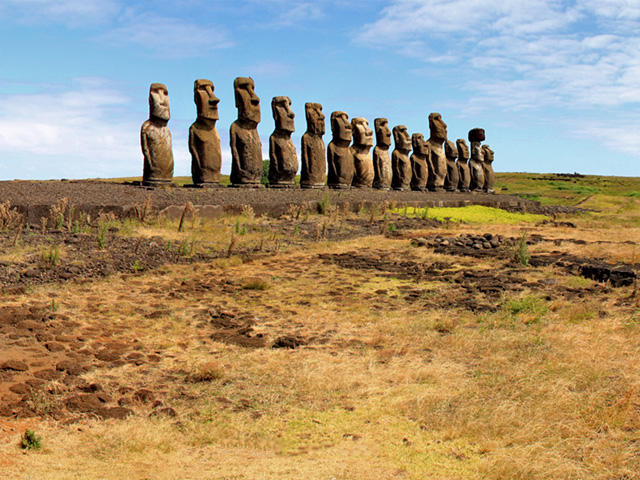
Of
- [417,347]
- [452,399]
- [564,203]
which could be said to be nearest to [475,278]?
[417,347]

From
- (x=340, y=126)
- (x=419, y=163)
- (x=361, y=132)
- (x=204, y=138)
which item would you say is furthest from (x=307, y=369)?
(x=419, y=163)

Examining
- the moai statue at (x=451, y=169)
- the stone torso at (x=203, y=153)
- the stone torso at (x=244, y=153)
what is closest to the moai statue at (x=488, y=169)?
the moai statue at (x=451, y=169)

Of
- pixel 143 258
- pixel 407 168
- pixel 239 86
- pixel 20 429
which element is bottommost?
pixel 20 429

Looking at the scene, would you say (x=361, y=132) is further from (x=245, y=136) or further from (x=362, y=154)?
(x=245, y=136)

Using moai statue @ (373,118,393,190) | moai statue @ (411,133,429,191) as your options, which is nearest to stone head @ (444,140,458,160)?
moai statue @ (411,133,429,191)

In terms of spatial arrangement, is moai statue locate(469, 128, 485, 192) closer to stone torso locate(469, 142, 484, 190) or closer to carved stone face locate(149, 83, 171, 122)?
stone torso locate(469, 142, 484, 190)

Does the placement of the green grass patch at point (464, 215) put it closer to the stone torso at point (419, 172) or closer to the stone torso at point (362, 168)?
the stone torso at point (362, 168)

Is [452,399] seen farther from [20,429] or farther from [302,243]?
[302,243]

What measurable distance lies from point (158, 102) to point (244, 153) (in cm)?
267

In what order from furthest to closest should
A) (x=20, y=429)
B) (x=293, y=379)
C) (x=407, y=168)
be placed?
1. (x=407, y=168)
2. (x=293, y=379)
3. (x=20, y=429)

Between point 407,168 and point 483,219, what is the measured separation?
760 centimetres

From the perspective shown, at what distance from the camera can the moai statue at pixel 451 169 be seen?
2655 cm

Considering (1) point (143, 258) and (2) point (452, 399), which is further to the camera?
(1) point (143, 258)

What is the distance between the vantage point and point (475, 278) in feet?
22.6
